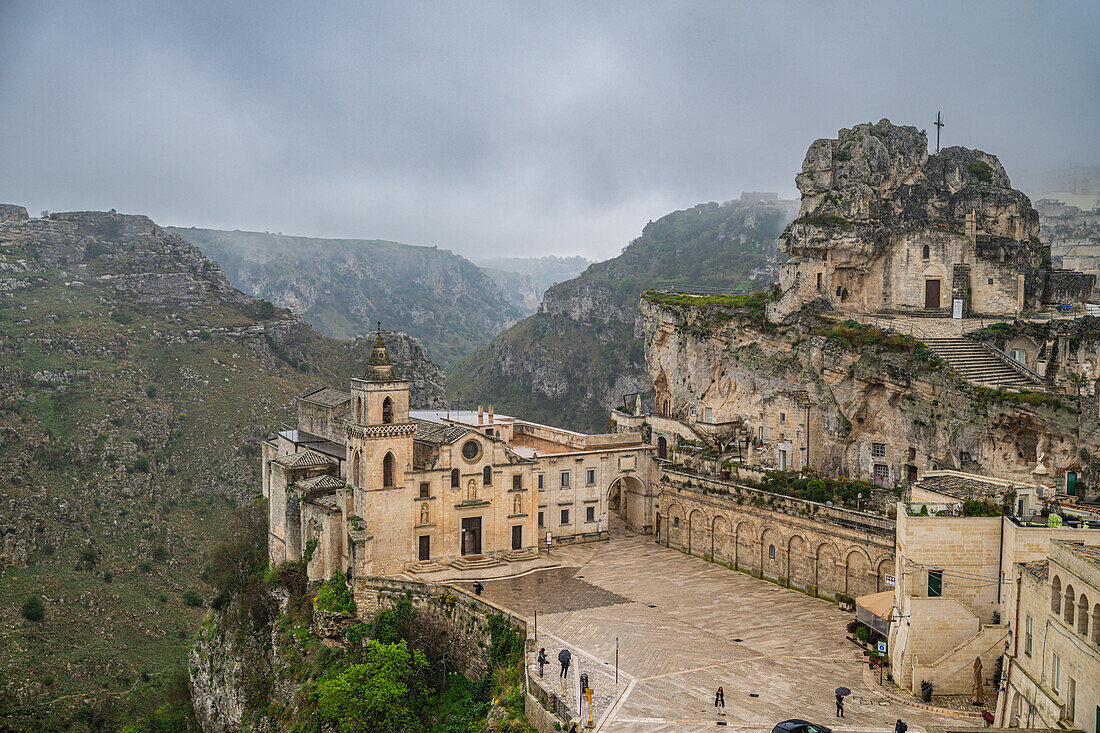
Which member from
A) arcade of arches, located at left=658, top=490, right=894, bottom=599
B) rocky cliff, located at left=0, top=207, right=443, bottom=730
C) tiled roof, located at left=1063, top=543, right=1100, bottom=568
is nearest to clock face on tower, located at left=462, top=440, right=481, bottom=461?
arcade of arches, located at left=658, top=490, right=894, bottom=599

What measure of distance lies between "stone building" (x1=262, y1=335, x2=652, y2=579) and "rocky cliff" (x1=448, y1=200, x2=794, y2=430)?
8246 centimetres

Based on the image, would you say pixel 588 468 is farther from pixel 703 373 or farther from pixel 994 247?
pixel 994 247

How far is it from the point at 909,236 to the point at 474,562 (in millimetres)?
32894

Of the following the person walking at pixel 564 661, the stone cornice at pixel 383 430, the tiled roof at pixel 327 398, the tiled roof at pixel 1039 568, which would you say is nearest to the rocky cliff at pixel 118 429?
the tiled roof at pixel 327 398

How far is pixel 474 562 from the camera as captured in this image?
160 ft

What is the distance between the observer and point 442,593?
42531mm

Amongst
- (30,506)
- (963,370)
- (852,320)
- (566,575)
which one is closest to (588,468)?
(566,575)

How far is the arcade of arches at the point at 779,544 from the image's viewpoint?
41.8m

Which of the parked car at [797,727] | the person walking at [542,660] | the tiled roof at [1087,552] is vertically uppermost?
the tiled roof at [1087,552]

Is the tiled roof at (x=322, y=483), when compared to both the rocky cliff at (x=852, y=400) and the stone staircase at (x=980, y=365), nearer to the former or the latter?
the rocky cliff at (x=852, y=400)

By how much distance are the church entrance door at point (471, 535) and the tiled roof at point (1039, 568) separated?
2909 centimetres

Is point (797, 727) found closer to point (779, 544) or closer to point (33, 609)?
point (779, 544)

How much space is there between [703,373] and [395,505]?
25.4m

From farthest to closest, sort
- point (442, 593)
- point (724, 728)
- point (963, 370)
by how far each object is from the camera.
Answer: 1. point (963, 370)
2. point (442, 593)
3. point (724, 728)
